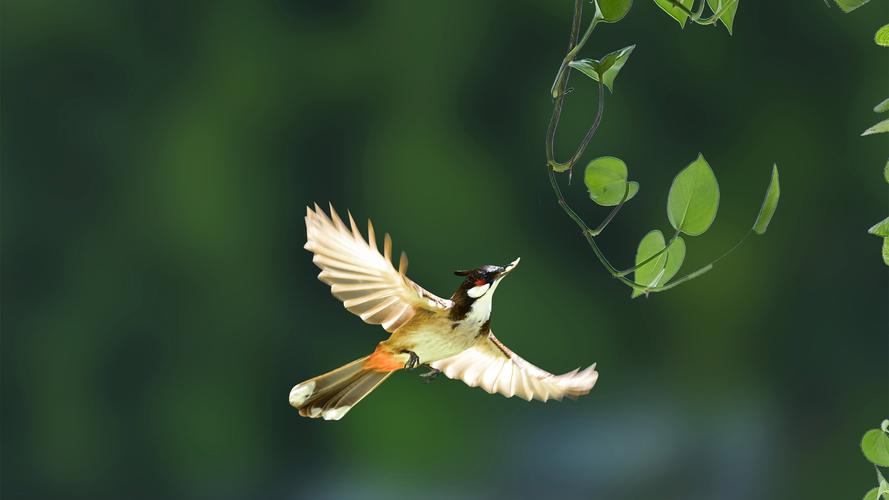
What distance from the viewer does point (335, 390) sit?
0.39m

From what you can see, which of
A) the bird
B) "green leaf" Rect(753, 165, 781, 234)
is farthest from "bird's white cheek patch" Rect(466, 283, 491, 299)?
"green leaf" Rect(753, 165, 781, 234)

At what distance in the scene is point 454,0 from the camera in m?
1.52

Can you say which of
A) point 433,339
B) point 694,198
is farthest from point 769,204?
point 433,339

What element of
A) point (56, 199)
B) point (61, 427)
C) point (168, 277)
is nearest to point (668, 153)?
point (168, 277)

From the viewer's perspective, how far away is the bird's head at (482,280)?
35 cm

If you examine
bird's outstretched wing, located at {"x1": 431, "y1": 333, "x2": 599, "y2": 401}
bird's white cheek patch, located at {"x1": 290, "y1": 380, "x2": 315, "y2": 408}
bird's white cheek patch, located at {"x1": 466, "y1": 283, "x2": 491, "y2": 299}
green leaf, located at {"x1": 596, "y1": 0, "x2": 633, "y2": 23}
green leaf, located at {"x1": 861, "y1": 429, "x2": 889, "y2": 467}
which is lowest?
green leaf, located at {"x1": 861, "y1": 429, "x2": 889, "y2": 467}

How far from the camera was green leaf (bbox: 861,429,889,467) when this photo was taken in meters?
0.31

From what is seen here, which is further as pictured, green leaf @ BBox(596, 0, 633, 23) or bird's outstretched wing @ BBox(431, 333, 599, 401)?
bird's outstretched wing @ BBox(431, 333, 599, 401)

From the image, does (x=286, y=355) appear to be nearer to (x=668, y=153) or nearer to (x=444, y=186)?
(x=444, y=186)

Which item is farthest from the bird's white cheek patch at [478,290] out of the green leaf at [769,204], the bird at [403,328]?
the green leaf at [769,204]

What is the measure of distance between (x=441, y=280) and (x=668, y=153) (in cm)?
41

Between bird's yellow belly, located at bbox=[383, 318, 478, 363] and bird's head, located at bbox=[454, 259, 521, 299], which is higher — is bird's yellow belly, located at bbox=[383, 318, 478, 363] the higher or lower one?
the lower one

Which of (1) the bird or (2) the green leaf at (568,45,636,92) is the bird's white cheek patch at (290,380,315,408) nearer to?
(1) the bird

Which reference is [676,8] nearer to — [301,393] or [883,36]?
[883,36]
